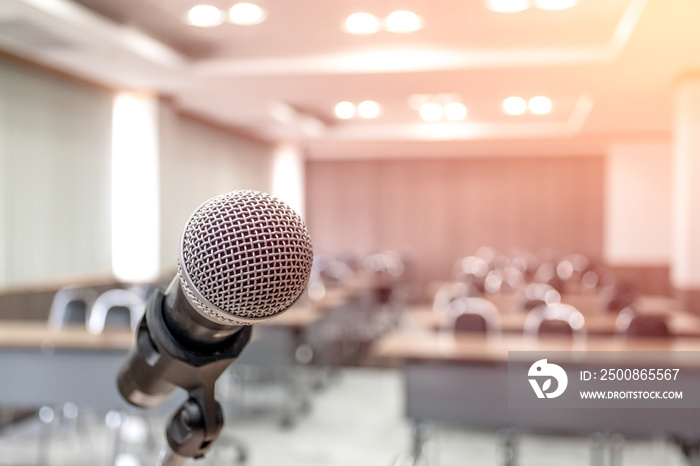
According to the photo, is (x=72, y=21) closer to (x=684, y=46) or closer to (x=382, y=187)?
(x=684, y=46)

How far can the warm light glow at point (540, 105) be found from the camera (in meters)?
8.76

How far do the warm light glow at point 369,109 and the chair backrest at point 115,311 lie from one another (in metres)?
3.84

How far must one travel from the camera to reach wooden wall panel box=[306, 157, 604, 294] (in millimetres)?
13969

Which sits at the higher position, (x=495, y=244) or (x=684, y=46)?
(x=684, y=46)

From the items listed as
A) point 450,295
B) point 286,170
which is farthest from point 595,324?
point 286,170

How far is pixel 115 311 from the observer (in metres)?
5.02

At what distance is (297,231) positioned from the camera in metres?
0.75

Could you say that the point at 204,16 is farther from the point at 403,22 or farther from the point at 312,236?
the point at 312,236

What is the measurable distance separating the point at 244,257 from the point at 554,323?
4.44 m

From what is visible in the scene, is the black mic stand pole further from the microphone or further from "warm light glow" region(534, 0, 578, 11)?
"warm light glow" region(534, 0, 578, 11)

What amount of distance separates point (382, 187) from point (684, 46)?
9.31 m

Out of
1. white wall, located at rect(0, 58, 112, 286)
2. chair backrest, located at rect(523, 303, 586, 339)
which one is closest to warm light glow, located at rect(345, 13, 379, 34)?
chair backrest, located at rect(523, 303, 586, 339)

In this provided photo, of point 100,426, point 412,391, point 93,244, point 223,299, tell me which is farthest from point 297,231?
point 93,244

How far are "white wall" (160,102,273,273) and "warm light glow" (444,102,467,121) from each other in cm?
334
